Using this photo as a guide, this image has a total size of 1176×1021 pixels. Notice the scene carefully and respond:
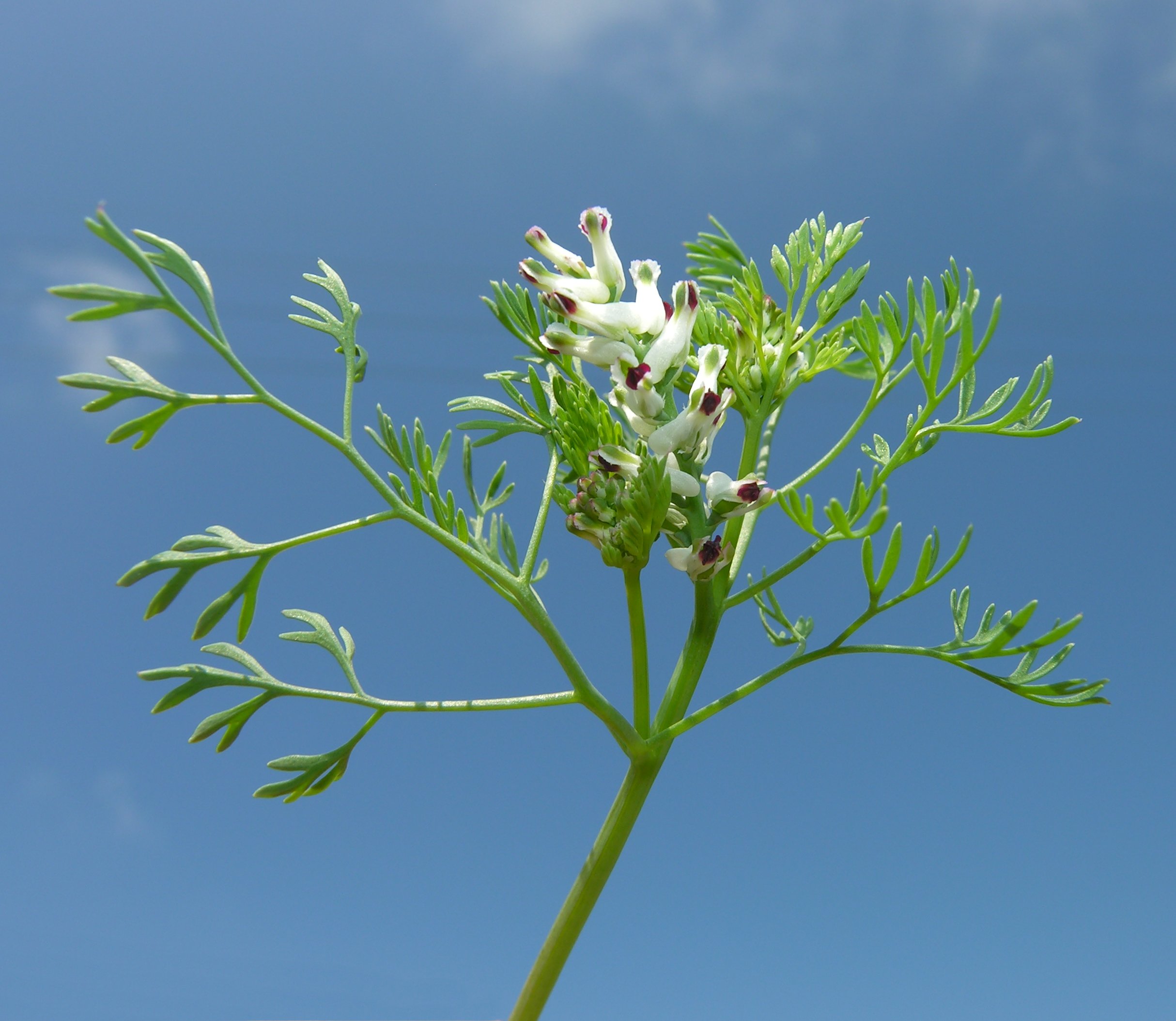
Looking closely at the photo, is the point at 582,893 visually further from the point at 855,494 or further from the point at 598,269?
the point at 598,269

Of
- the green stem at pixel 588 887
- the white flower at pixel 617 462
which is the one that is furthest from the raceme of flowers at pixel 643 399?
the green stem at pixel 588 887

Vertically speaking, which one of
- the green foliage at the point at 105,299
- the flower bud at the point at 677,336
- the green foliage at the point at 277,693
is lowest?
the green foliage at the point at 277,693

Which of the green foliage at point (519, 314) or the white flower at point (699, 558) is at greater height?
the green foliage at point (519, 314)

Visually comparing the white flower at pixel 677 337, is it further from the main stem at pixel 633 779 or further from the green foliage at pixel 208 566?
the green foliage at pixel 208 566

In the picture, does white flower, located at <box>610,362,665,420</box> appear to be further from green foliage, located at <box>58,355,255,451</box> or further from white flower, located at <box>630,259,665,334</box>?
green foliage, located at <box>58,355,255,451</box>

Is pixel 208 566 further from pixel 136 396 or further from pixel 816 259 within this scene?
pixel 816 259

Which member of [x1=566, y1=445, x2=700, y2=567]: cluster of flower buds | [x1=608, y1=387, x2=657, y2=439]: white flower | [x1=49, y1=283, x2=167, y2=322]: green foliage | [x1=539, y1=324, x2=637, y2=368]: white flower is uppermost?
[x1=539, y1=324, x2=637, y2=368]: white flower

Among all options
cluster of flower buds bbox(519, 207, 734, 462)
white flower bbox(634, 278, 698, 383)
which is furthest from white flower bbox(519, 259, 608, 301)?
white flower bbox(634, 278, 698, 383)

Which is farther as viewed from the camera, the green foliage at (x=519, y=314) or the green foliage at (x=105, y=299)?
the green foliage at (x=519, y=314)
